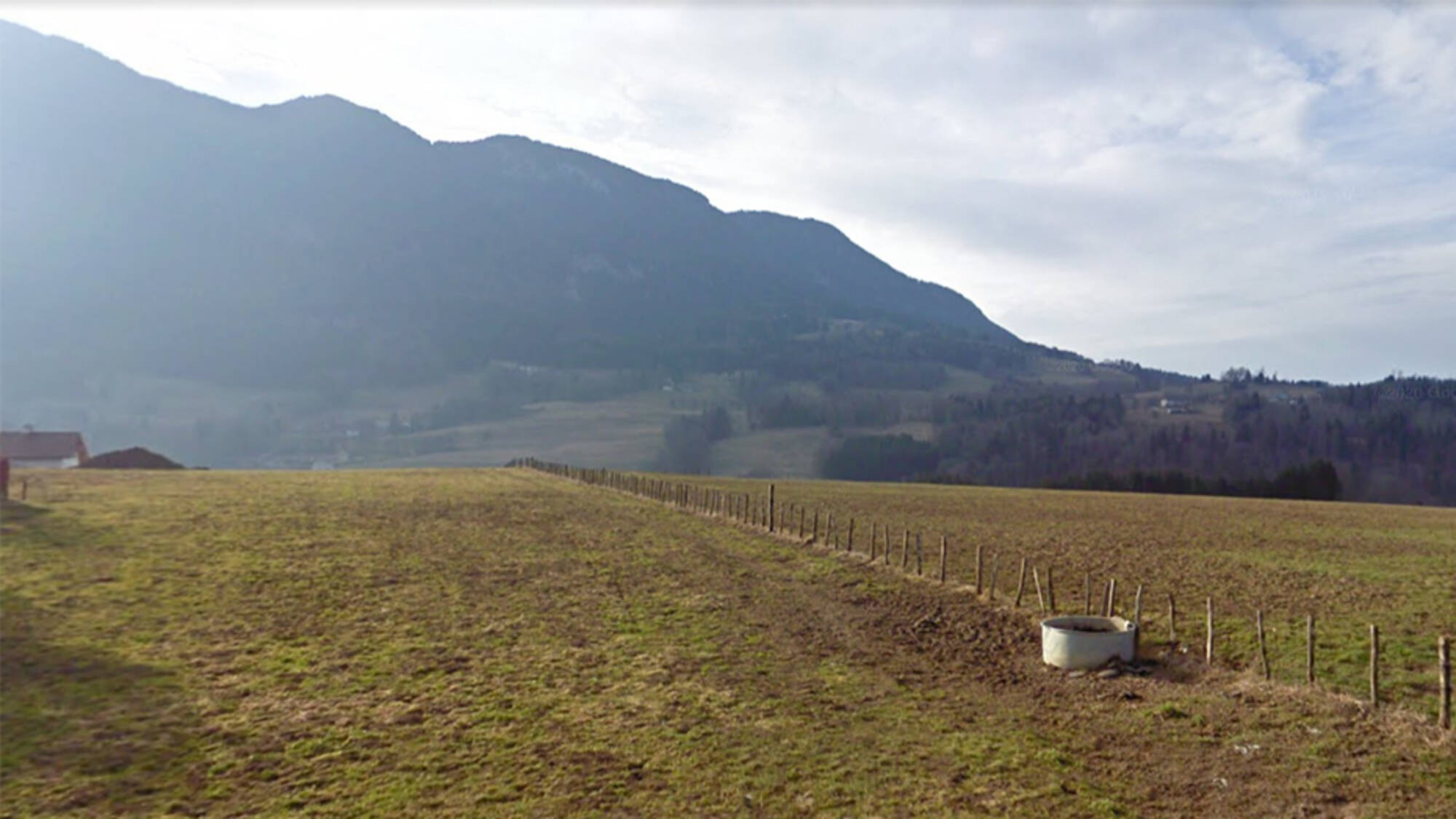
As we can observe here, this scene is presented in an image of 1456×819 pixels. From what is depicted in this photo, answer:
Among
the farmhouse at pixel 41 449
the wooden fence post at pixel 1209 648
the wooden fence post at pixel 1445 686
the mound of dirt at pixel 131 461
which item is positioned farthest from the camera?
the farmhouse at pixel 41 449

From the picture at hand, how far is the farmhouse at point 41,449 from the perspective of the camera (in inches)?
3465

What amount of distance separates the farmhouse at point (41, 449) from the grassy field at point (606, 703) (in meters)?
68.1

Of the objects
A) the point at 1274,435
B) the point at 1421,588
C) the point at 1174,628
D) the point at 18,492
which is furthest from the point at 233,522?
the point at 1274,435

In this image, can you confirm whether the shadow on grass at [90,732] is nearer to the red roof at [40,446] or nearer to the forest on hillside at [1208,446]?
the red roof at [40,446]

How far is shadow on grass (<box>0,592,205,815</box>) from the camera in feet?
42.4

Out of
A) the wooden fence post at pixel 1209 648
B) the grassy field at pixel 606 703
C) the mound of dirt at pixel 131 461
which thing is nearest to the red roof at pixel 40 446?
the mound of dirt at pixel 131 461

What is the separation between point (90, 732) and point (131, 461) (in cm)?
8882

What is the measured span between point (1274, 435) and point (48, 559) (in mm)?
186527

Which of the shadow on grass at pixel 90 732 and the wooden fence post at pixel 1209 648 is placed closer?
the shadow on grass at pixel 90 732

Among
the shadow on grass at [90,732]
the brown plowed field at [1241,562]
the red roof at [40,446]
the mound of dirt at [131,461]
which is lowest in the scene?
the shadow on grass at [90,732]

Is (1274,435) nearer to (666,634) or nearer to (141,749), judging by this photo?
(666,634)

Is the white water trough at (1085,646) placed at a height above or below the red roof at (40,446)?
below

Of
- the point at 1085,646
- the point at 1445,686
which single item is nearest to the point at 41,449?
the point at 1085,646

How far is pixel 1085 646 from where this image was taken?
18828 mm
